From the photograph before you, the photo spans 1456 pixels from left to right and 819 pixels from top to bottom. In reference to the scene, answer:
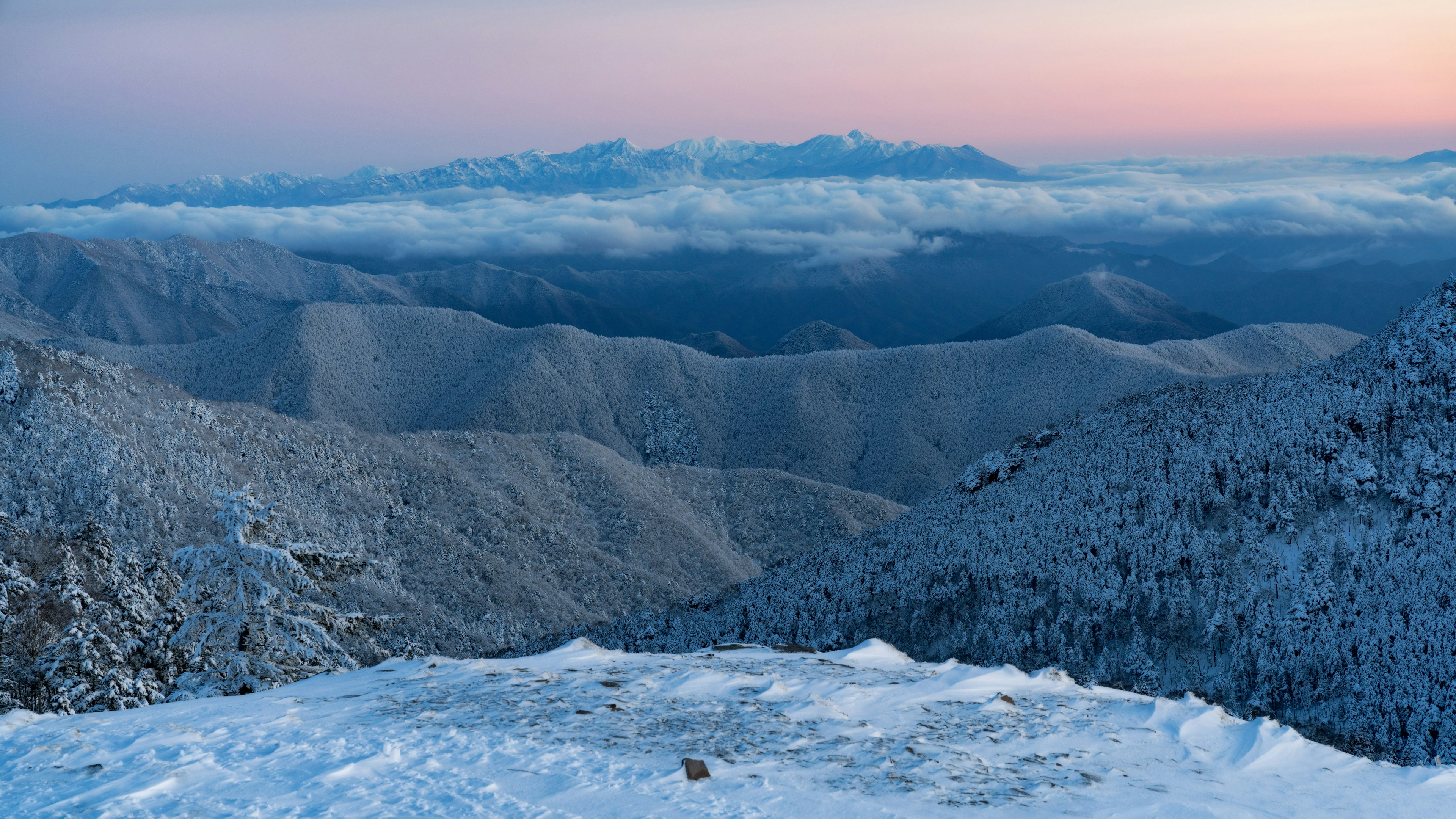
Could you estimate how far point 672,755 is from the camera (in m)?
10.9

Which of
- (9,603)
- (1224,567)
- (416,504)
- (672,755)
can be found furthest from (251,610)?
(416,504)

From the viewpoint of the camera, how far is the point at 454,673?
15.5 meters

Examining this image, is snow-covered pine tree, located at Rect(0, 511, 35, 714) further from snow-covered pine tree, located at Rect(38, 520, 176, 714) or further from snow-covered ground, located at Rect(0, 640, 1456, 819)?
snow-covered ground, located at Rect(0, 640, 1456, 819)

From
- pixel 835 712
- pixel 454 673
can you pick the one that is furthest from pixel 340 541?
pixel 835 712

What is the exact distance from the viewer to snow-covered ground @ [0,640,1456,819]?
30.3 feet

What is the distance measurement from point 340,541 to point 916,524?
4816cm

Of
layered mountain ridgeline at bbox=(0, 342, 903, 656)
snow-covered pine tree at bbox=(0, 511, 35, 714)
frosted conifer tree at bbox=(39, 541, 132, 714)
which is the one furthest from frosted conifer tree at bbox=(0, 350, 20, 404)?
frosted conifer tree at bbox=(39, 541, 132, 714)

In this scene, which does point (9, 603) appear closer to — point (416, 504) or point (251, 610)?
point (251, 610)

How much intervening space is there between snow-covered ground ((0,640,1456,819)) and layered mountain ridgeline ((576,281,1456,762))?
11747 mm

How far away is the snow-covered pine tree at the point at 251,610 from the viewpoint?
20.7 metres

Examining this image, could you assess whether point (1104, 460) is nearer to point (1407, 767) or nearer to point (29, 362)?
point (1407, 767)

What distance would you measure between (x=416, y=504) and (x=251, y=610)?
67.6 metres

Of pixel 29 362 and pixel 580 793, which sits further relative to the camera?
pixel 29 362

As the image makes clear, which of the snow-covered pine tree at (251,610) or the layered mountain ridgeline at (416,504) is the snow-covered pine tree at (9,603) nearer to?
the snow-covered pine tree at (251,610)
